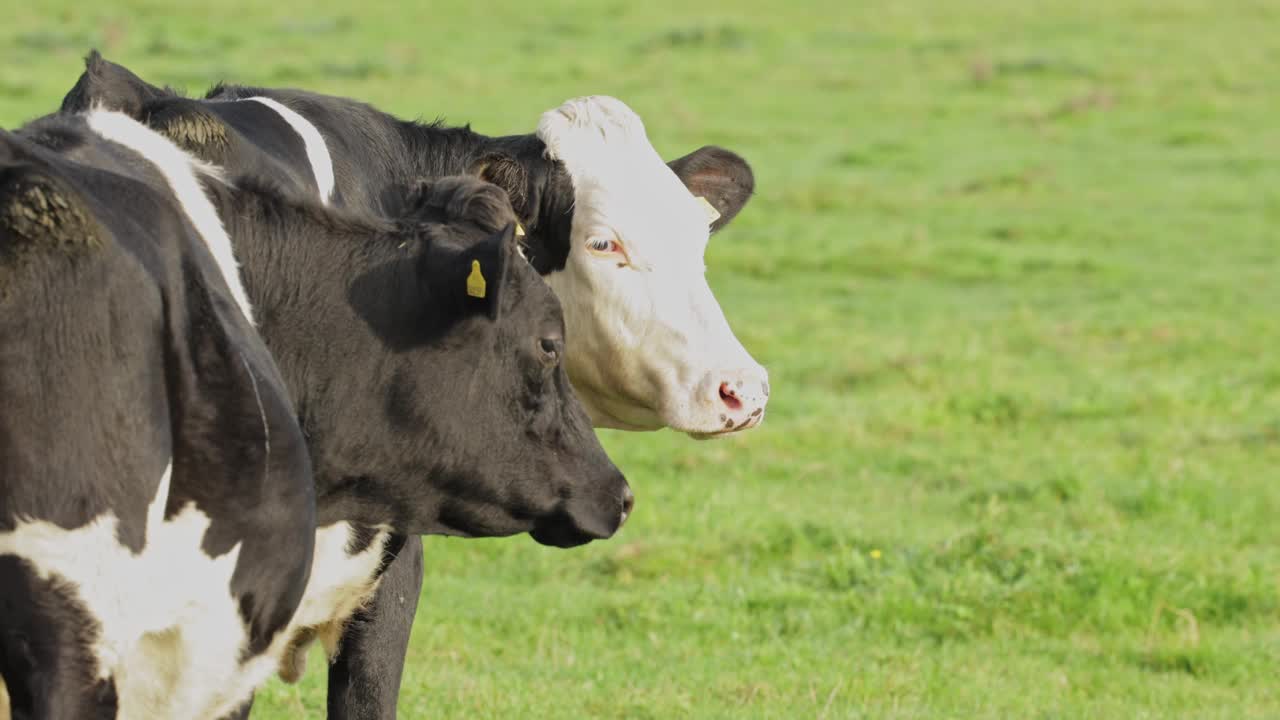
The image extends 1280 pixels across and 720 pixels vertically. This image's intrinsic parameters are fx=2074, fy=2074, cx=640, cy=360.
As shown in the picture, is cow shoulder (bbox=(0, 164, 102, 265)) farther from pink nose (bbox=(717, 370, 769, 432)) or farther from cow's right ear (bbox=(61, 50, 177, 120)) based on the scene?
pink nose (bbox=(717, 370, 769, 432))

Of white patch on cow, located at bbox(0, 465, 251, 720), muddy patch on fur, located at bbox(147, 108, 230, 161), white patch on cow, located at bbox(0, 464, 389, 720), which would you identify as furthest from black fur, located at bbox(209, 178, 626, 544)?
white patch on cow, located at bbox(0, 465, 251, 720)

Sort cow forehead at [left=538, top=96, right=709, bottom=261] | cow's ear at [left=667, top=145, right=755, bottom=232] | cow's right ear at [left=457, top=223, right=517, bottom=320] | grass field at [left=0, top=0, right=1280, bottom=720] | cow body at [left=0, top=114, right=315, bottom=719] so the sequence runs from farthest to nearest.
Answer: grass field at [left=0, top=0, right=1280, bottom=720] < cow's ear at [left=667, top=145, right=755, bottom=232] < cow forehead at [left=538, top=96, right=709, bottom=261] < cow's right ear at [left=457, top=223, right=517, bottom=320] < cow body at [left=0, top=114, right=315, bottom=719]

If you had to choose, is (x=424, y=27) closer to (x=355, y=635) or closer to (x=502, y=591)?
(x=502, y=591)

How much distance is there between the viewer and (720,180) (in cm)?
596

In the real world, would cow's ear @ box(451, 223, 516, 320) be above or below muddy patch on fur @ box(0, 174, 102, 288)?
below

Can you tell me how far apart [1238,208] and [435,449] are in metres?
13.2

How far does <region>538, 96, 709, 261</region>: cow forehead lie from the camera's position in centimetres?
508

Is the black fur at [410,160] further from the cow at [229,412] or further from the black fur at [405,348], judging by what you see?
the black fur at [405,348]

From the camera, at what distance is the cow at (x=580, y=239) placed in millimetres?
4801

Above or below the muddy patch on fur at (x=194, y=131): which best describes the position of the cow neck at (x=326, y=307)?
below

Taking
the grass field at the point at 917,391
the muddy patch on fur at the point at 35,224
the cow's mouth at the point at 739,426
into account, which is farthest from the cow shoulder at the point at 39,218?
the grass field at the point at 917,391

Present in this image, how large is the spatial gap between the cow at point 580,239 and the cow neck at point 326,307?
686mm

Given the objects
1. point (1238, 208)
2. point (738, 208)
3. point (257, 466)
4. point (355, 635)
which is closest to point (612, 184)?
point (738, 208)

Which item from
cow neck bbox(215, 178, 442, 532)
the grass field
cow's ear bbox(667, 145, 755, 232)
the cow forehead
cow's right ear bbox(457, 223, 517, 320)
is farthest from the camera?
the grass field
